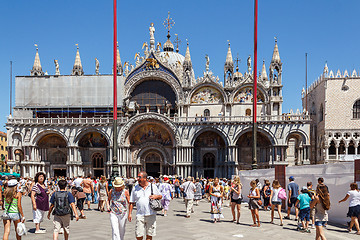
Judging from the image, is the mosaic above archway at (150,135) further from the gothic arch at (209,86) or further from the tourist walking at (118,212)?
the tourist walking at (118,212)

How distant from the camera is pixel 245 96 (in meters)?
42.4

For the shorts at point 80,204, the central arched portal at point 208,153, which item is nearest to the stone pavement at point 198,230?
the shorts at point 80,204

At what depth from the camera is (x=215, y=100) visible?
1687 inches

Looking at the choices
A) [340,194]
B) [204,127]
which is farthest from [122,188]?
[204,127]

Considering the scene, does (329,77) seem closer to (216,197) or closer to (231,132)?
(231,132)

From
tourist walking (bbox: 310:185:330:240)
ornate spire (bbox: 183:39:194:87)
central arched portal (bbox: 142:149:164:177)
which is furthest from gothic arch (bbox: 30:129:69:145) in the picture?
tourist walking (bbox: 310:185:330:240)

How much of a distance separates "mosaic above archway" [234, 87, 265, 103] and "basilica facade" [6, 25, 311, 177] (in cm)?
11

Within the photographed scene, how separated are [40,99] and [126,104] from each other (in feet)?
35.0

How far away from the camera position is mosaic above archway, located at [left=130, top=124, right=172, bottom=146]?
139ft

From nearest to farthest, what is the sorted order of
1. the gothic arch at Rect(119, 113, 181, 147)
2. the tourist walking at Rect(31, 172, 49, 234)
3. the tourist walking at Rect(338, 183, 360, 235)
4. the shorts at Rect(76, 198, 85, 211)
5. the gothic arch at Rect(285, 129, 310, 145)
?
the tourist walking at Rect(31, 172, 49, 234) < the tourist walking at Rect(338, 183, 360, 235) < the shorts at Rect(76, 198, 85, 211) < the gothic arch at Rect(285, 129, 310, 145) < the gothic arch at Rect(119, 113, 181, 147)

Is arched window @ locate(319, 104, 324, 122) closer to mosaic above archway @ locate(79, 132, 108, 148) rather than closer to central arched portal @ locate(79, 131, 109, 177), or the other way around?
central arched portal @ locate(79, 131, 109, 177)

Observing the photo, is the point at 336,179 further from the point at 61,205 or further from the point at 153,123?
the point at 153,123

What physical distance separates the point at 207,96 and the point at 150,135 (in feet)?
25.7

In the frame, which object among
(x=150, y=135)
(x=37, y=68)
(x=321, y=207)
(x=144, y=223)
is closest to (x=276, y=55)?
(x=150, y=135)
